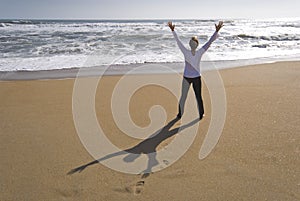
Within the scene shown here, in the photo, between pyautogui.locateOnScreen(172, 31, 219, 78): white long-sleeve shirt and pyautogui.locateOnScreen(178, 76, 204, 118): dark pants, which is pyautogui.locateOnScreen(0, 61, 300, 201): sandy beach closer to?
pyautogui.locateOnScreen(178, 76, 204, 118): dark pants

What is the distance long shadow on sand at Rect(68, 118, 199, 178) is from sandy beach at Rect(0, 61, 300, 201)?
81mm

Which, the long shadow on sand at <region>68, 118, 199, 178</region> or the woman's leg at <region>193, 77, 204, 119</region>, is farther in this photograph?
the woman's leg at <region>193, 77, 204, 119</region>

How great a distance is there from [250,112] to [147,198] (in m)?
2.72

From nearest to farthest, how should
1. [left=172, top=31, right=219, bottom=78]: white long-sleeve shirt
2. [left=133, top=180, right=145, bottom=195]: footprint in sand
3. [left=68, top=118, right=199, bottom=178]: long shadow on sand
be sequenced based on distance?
[left=133, top=180, right=145, bottom=195]: footprint in sand → [left=68, top=118, right=199, bottom=178]: long shadow on sand → [left=172, top=31, right=219, bottom=78]: white long-sleeve shirt

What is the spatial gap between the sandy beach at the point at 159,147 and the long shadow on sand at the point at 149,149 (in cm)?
8

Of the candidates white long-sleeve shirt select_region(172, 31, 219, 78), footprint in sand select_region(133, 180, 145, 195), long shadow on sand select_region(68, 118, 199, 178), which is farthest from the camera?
white long-sleeve shirt select_region(172, 31, 219, 78)

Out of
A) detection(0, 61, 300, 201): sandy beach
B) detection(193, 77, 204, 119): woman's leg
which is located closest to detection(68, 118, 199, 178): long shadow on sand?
detection(0, 61, 300, 201): sandy beach

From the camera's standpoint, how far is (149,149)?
3.56m

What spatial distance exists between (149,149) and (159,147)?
129 mm

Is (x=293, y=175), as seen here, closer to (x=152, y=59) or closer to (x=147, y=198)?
(x=147, y=198)

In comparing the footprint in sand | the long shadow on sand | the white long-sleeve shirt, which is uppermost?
the white long-sleeve shirt

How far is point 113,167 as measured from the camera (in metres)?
3.14

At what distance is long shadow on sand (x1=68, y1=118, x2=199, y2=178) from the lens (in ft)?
10.3

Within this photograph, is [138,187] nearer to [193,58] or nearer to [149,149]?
[149,149]
